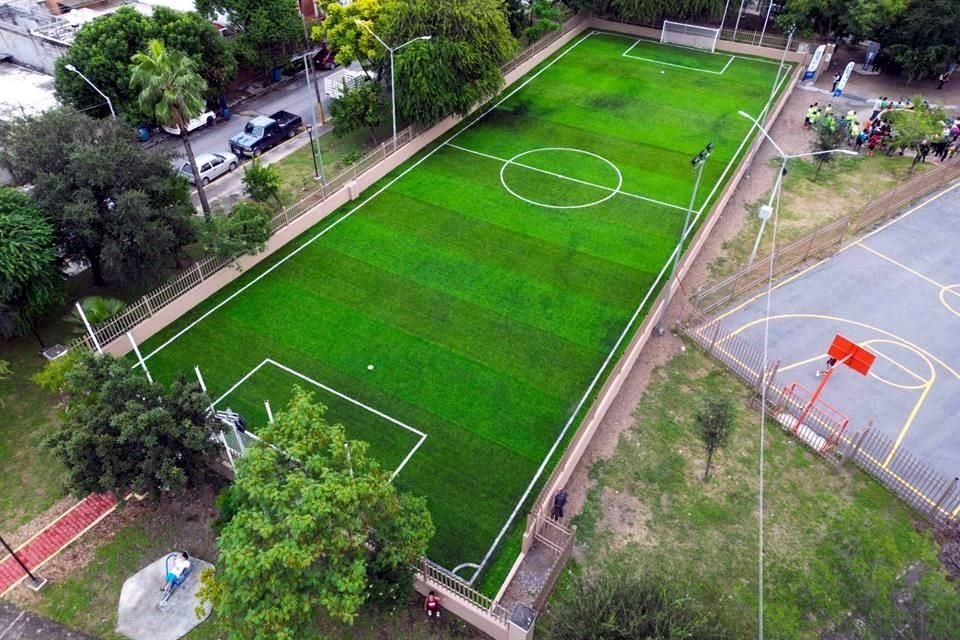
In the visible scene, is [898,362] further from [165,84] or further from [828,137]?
[165,84]

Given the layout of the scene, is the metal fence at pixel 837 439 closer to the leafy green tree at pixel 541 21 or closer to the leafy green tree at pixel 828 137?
the leafy green tree at pixel 828 137

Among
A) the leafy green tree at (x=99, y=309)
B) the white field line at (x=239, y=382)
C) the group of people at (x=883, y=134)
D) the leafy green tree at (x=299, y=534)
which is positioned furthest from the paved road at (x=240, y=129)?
the group of people at (x=883, y=134)

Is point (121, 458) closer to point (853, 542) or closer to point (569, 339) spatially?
point (569, 339)

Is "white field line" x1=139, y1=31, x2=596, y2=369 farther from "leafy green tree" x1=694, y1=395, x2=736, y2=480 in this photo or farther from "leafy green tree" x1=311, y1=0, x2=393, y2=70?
"leafy green tree" x1=694, y1=395, x2=736, y2=480

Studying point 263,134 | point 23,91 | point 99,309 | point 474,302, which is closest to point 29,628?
point 99,309

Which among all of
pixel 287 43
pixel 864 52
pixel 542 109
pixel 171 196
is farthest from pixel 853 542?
pixel 864 52

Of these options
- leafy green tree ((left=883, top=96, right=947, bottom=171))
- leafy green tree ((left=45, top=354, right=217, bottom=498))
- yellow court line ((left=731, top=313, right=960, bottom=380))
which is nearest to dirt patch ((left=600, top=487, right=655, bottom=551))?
yellow court line ((left=731, top=313, right=960, bottom=380))
